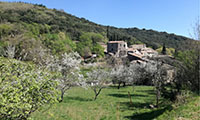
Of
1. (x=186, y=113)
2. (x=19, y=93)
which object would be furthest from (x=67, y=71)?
(x=19, y=93)

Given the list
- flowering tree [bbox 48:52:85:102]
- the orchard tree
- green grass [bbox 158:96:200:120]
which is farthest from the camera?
flowering tree [bbox 48:52:85:102]

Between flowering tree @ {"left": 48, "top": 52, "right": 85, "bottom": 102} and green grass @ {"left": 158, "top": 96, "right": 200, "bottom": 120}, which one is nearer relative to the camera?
green grass @ {"left": 158, "top": 96, "right": 200, "bottom": 120}

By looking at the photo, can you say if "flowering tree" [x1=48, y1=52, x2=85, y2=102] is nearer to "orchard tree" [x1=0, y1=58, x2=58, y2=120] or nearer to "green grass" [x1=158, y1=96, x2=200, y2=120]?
"green grass" [x1=158, y1=96, x2=200, y2=120]

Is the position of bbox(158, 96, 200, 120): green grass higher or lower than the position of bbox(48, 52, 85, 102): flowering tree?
lower

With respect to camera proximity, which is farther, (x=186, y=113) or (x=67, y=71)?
(x=67, y=71)

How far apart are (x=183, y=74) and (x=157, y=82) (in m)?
5.05

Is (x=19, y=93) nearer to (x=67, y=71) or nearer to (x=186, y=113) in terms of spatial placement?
(x=186, y=113)

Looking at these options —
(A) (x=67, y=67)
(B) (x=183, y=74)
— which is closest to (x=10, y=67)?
(A) (x=67, y=67)

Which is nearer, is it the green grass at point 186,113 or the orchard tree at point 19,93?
the orchard tree at point 19,93

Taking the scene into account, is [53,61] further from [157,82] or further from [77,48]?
[77,48]

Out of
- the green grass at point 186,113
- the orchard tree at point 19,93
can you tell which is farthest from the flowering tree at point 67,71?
the orchard tree at point 19,93

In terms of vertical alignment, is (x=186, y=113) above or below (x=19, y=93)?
below

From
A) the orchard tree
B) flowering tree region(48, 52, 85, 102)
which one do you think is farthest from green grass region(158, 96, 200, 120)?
flowering tree region(48, 52, 85, 102)

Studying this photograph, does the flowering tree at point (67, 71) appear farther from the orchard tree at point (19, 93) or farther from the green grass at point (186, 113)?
the orchard tree at point (19, 93)
